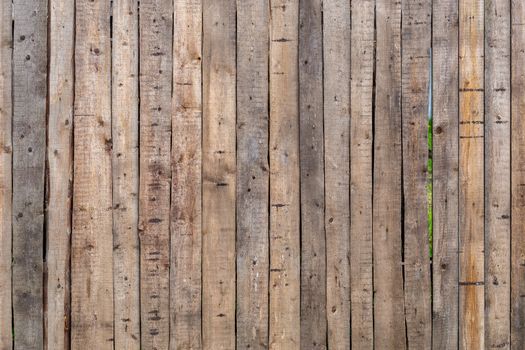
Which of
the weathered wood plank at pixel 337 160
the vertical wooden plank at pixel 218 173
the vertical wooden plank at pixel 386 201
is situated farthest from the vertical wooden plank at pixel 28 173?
the vertical wooden plank at pixel 386 201

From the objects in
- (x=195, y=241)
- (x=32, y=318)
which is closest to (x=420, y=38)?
(x=195, y=241)

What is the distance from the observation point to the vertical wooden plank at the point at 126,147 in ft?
11.1

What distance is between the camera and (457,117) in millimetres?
3486

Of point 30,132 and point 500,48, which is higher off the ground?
point 500,48

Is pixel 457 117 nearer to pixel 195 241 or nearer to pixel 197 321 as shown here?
pixel 195 241

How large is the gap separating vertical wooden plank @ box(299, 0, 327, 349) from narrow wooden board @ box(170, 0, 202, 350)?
1.78 feet

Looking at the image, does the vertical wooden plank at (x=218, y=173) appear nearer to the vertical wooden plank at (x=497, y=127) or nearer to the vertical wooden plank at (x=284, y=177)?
the vertical wooden plank at (x=284, y=177)

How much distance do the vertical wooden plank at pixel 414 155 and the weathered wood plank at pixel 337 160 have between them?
0.31 meters

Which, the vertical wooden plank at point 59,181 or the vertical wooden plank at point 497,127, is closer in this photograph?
the vertical wooden plank at point 59,181

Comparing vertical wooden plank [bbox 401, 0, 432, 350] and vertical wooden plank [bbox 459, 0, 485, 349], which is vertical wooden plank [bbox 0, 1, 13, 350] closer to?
vertical wooden plank [bbox 401, 0, 432, 350]

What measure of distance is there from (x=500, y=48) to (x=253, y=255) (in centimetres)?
172

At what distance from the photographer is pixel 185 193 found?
3393 mm

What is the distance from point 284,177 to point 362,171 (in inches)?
16.3

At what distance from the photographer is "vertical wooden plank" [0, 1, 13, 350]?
334 centimetres
